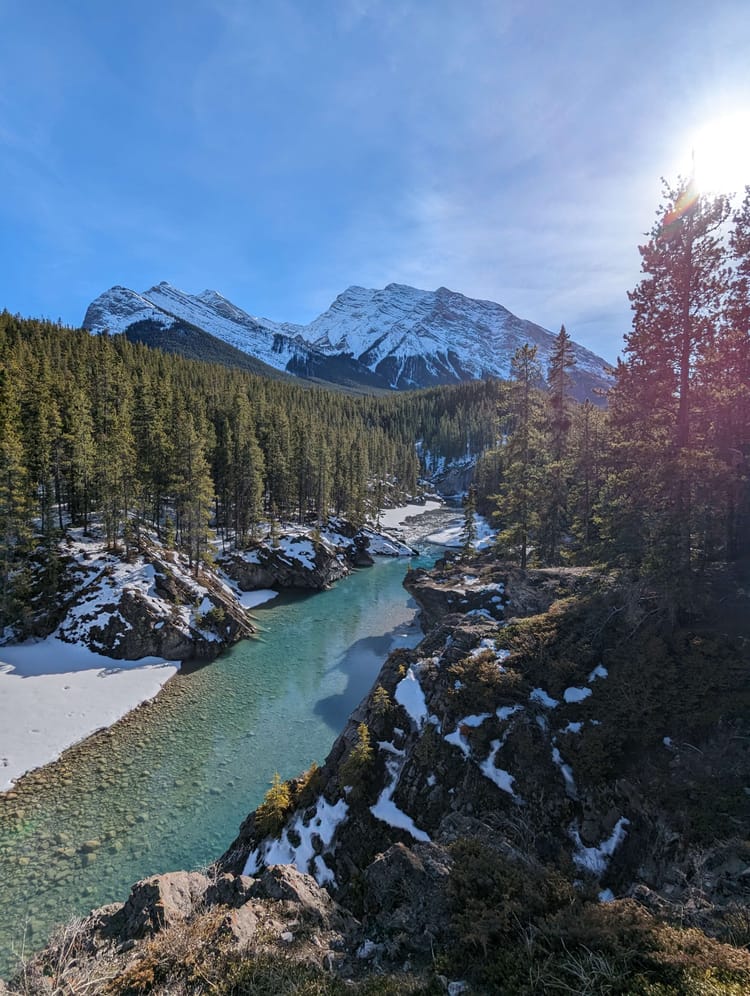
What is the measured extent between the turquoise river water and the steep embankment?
4.79m

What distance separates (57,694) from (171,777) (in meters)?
9.68

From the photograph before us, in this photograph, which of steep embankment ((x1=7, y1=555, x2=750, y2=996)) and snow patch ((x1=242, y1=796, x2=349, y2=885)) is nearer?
steep embankment ((x1=7, y1=555, x2=750, y2=996))

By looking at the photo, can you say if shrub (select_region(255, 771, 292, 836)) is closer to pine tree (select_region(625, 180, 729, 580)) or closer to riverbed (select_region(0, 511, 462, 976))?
riverbed (select_region(0, 511, 462, 976))

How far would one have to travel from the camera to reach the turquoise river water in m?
14.0

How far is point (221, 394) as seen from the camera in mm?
77812

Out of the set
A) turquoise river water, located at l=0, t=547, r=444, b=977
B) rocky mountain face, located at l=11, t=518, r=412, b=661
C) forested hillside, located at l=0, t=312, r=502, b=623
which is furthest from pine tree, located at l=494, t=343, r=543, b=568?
rocky mountain face, located at l=11, t=518, r=412, b=661

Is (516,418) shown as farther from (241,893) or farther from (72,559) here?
(72,559)

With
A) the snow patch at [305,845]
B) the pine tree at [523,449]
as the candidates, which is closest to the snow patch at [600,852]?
the snow patch at [305,845]

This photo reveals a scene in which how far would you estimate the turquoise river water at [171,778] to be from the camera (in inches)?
550

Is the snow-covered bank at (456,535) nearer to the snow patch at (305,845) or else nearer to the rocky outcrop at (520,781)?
the rocky outcrop at (520,781)

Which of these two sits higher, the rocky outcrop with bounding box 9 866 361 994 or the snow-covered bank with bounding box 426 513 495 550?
the snow-covered bank with bounding box 426 513 495 550

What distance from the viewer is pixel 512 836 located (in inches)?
386

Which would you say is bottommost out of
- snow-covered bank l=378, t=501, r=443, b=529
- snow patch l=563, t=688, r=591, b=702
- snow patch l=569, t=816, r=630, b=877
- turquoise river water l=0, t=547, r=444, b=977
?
turquoise river water l=0, t=547, r=444, b=977

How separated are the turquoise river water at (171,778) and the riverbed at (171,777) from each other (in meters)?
0.04
